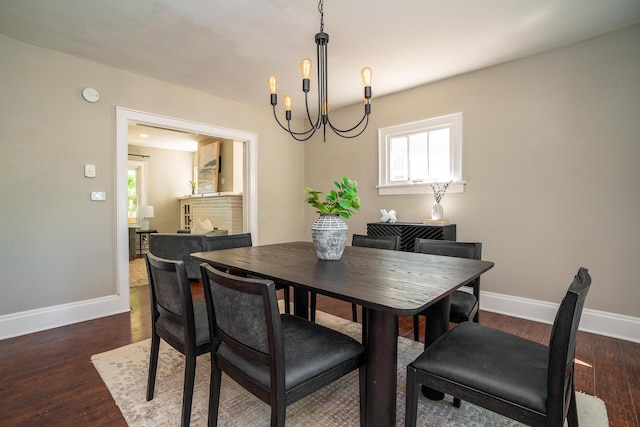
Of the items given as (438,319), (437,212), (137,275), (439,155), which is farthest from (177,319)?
(137,275)

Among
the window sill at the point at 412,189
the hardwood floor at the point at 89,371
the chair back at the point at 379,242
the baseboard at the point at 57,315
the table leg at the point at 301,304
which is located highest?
the window sill at the point at 412,189

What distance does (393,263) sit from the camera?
168 cm

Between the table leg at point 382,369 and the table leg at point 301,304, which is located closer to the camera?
the table leg at point 382,369

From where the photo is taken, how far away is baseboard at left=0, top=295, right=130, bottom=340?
8.28 ft

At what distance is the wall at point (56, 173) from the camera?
8.34 feet

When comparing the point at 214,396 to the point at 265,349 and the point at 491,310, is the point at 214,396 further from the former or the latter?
the point at 491,310

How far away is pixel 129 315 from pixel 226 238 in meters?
1.43

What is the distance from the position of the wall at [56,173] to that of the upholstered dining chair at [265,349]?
7.97 feet

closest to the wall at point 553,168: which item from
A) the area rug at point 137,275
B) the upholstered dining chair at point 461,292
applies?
the upholstered dining chair at point 461,292

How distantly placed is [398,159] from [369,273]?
104 inches

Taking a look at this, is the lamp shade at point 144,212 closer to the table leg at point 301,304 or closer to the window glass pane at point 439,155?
the table leg at point 301,304

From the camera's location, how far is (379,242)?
2498 millimetres

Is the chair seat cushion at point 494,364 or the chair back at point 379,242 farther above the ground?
the chair back at point 379,242

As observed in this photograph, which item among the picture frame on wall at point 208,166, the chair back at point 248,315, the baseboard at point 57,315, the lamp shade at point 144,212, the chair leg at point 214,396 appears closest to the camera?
the chair back at point 248,315
